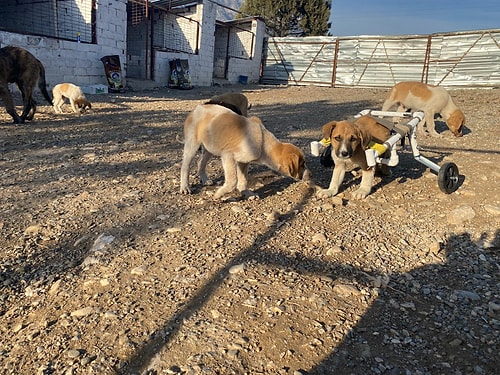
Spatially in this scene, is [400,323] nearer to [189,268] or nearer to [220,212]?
[189,268]

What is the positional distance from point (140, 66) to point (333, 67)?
11564mm

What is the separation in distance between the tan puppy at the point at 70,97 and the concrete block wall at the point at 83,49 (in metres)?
5.02

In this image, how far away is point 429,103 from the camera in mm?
7547

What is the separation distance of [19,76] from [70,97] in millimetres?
1216

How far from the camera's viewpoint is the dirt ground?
1975 millimetres

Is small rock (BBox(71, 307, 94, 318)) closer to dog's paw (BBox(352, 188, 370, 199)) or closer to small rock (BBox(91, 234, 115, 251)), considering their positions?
small rock (BBox(91, 234, 115, 251))

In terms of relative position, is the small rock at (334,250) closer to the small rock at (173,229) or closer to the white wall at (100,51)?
the small rock at (173,229)

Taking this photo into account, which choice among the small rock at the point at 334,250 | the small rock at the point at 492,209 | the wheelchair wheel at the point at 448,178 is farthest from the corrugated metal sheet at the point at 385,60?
the small rock at the point at 334,250

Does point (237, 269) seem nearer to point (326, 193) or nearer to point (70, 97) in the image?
point (326, 193)

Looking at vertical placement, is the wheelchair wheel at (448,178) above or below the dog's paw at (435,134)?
below

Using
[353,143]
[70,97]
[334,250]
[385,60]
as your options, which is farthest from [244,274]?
[385,60]

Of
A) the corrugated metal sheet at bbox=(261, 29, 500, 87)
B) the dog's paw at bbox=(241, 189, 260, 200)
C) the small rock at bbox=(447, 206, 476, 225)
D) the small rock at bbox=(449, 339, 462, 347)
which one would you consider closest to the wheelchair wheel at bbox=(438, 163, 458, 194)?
the small rock at bbox=(447, 206, 476, 225)

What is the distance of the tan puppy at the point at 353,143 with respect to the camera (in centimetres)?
373

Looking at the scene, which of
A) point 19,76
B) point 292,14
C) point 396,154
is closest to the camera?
point 396,154
